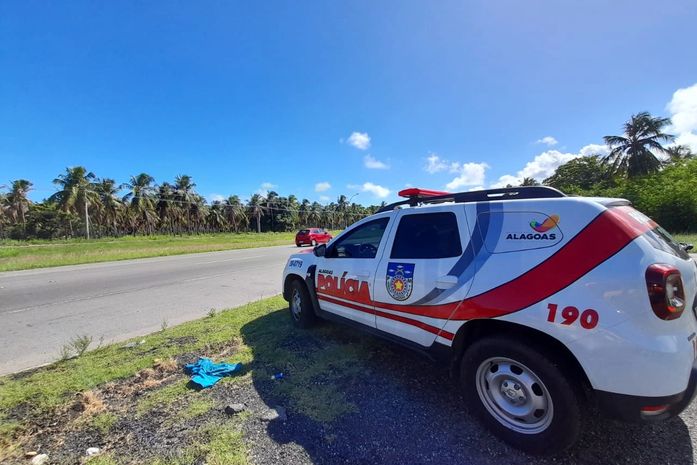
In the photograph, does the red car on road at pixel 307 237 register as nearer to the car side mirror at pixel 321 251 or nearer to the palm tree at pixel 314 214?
the car side mirror at pixel 321 251

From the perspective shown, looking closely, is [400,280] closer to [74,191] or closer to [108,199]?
[74,191]

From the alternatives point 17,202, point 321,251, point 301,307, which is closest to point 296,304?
point 301,307

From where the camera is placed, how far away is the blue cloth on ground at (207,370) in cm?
335

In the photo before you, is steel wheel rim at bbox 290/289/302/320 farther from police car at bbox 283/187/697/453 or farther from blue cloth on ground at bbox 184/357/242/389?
police car at bbox 283/187/697/453

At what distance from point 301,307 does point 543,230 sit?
3.58 metres

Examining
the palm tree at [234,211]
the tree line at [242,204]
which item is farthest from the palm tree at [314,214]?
the palm tree at [234,211]

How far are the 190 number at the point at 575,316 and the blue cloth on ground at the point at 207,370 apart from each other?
327cm

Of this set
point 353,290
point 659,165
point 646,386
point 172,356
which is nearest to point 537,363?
point 646,386

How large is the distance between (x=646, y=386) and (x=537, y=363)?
1.82 ft

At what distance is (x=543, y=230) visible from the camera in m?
2.24

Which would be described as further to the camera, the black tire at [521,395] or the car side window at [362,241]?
the car side window at [362,241]

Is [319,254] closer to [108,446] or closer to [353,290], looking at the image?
[353,290]

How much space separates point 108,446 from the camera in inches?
96.7

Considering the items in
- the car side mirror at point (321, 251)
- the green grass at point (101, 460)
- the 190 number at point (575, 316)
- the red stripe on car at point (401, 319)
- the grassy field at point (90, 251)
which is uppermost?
the car side mirror at point (321, 251)
